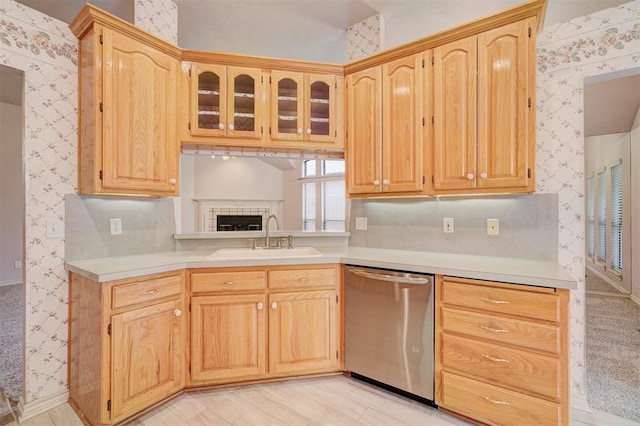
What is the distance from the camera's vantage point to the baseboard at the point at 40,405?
1889mm

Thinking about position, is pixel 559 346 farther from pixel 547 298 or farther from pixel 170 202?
pixel 170 202

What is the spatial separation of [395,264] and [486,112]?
112cm

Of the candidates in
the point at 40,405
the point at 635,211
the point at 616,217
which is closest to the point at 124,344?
the point at 40,405

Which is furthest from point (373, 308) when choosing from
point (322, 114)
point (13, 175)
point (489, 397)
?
point (13, 175)

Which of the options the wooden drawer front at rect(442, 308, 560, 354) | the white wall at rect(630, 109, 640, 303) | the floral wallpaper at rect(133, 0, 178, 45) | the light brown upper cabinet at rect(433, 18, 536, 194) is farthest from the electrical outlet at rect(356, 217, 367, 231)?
the white wall at rect(630, 109, 640, 303)

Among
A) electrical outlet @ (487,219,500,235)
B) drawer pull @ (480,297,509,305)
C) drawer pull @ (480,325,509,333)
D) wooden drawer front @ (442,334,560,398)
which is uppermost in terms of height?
electrical outlet @ (487,219,500,235)

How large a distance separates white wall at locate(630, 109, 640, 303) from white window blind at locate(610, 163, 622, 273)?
84 centimetres

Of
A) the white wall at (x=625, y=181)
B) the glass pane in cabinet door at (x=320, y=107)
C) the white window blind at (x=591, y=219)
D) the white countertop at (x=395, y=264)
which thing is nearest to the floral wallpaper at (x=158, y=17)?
the glass pane in cabinet door at (x=320, y=107)

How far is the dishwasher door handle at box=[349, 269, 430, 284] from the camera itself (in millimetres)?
1932

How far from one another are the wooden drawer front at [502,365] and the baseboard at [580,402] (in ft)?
2.15

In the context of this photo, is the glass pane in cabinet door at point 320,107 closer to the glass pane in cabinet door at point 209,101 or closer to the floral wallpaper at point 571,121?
the glass pane in cabinet door at point 209,101

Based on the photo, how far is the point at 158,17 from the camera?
244 cm

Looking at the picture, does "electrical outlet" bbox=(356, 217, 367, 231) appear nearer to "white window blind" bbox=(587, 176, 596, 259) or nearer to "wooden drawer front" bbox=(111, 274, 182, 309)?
"wooden drawer front" bbox=(111, 274, 182, 309)

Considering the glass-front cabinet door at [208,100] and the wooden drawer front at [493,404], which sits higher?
A: the glass-front cabinet door at [208,100]
